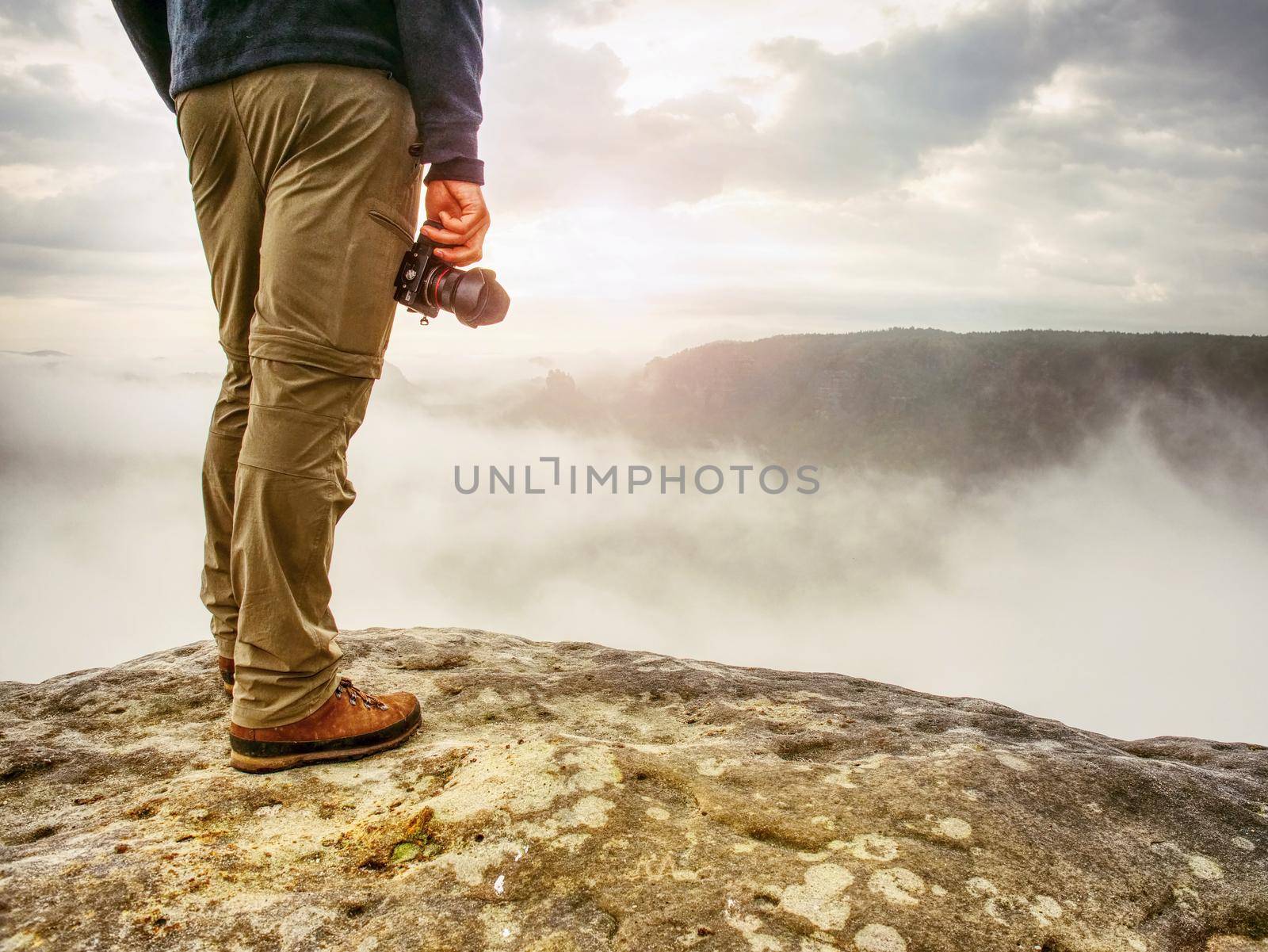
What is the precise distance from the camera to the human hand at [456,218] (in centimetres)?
282

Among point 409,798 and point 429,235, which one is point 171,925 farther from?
point 429,235

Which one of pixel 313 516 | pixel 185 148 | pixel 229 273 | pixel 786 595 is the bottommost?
pixel 786 595

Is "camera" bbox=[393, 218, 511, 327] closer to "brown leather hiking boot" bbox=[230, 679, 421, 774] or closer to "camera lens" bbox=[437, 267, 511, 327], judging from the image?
"camera lens" bbox=[437, 267, 511, 327]

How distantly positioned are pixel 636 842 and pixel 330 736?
136cm

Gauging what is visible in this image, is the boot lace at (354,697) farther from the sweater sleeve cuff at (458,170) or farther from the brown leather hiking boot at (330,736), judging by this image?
the sweater sleeve cuff at (458,170)

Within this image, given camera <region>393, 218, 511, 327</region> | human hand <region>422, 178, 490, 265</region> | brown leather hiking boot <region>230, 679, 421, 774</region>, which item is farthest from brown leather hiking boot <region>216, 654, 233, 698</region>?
human hand <region>422, 178, 490, 265</region>

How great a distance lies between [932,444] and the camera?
403ft

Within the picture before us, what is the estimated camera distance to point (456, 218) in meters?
2.86

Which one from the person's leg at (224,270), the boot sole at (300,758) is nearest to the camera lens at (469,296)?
the person's leg at (224,270)

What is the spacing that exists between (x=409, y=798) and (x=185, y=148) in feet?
8.73

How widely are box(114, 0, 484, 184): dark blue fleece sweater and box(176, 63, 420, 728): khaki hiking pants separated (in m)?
0.06

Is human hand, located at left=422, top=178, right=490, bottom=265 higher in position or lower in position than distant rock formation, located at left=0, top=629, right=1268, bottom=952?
higher

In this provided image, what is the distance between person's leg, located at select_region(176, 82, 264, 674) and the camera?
279cm

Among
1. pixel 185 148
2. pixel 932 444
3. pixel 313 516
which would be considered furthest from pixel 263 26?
pixel 932 444
